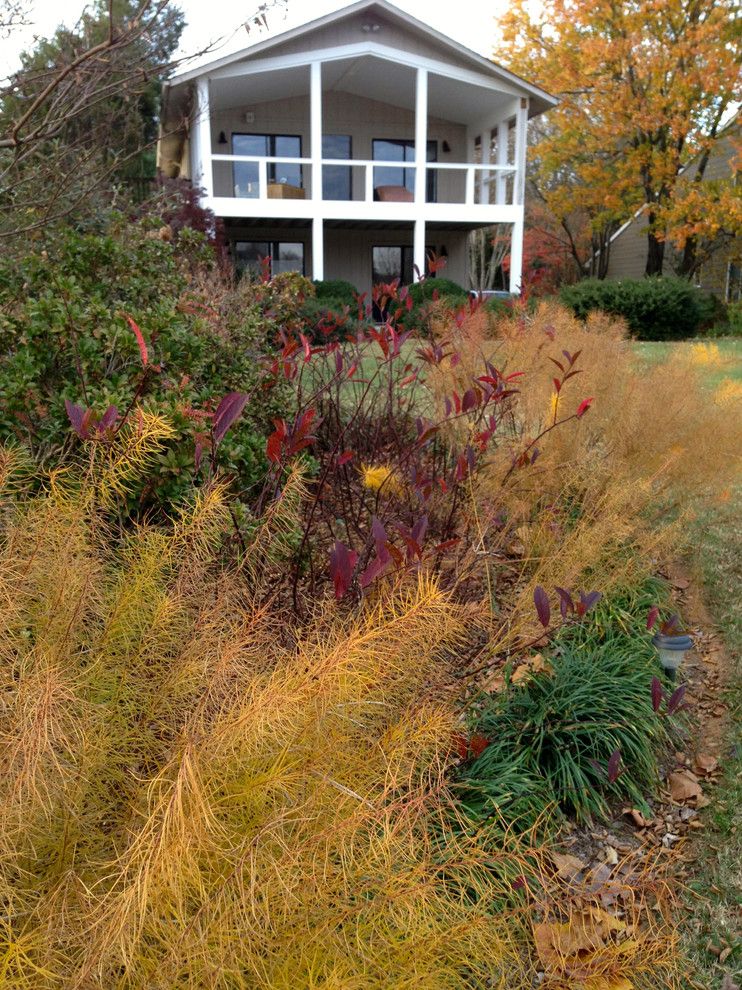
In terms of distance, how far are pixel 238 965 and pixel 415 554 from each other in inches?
46.0

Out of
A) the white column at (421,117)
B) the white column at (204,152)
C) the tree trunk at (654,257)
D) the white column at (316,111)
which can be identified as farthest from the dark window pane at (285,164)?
the tree trunk at (654,257)

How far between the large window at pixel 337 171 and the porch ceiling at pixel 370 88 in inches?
48.3

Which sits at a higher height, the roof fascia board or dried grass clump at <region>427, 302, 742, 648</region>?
the roof fascia board

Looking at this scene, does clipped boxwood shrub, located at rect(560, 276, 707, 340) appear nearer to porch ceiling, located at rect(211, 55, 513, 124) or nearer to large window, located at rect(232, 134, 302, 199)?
porch ceiling, located at rect(211, 55, 513, 124)

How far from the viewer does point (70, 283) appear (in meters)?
3.41

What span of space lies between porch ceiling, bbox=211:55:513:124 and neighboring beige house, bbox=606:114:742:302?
19.4 feet

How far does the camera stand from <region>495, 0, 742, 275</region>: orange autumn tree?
21.0 meters

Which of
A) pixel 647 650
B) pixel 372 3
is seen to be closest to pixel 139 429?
pixel 647 650

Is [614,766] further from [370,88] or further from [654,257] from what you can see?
[654,257]

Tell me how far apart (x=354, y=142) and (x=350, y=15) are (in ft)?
16.0

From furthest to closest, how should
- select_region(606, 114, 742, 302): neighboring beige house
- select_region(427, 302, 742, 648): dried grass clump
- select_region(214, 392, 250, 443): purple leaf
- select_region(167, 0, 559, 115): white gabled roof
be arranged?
1. select_region(606, 114, 742, 302): neighboring beige house
2. select_region(167, 0, 559, 115): white gabled roof
3. select_region(427, 302, 742, 648): dried grass clump
4. select_region(214, 392, 250, 443): purple leaf

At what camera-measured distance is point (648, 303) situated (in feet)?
63.4

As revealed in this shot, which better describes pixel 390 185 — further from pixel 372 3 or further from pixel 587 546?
pixel 587 546

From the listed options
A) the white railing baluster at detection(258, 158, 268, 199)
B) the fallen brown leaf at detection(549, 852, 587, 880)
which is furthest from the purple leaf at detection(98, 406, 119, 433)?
the white railing baluster at detection(258, 158, 268, 199)
